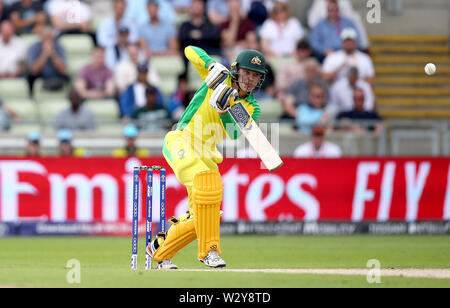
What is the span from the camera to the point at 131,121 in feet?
47.3

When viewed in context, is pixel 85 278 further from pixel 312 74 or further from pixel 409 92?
pixel 409 92

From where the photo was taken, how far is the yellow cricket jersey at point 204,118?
8391 mm

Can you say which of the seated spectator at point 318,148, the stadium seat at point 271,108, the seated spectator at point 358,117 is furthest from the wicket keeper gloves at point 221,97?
the stadium seat at point 271,108

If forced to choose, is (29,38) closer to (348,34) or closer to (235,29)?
(235,29)

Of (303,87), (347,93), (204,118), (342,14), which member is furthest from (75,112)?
(204,118)

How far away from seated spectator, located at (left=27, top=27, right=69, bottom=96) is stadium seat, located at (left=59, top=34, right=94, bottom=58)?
0.60 m

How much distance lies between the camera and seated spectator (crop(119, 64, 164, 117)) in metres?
15.6

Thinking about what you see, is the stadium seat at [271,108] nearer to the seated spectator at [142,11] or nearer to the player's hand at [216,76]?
the seated spectator at [142,11]

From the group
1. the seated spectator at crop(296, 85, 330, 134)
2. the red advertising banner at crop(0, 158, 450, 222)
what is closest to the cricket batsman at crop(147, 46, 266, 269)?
the red advertising banner at crop(0, 158, 450, 222)

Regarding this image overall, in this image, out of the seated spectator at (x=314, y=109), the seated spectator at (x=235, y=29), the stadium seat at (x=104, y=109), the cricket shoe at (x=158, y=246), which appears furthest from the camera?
the seated spectator at (x=235, y=29)

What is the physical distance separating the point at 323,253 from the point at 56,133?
210 inches

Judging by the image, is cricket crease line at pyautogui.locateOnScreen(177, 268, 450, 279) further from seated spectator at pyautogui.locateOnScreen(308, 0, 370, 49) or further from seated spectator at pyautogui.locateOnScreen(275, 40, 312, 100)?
seated spectator at pyautogui.locateOnScreen(308, 0, 370, 49)

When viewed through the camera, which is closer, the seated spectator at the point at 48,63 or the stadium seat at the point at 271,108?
the stadium seat at the point at 271,108

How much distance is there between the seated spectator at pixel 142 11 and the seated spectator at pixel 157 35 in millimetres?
177
